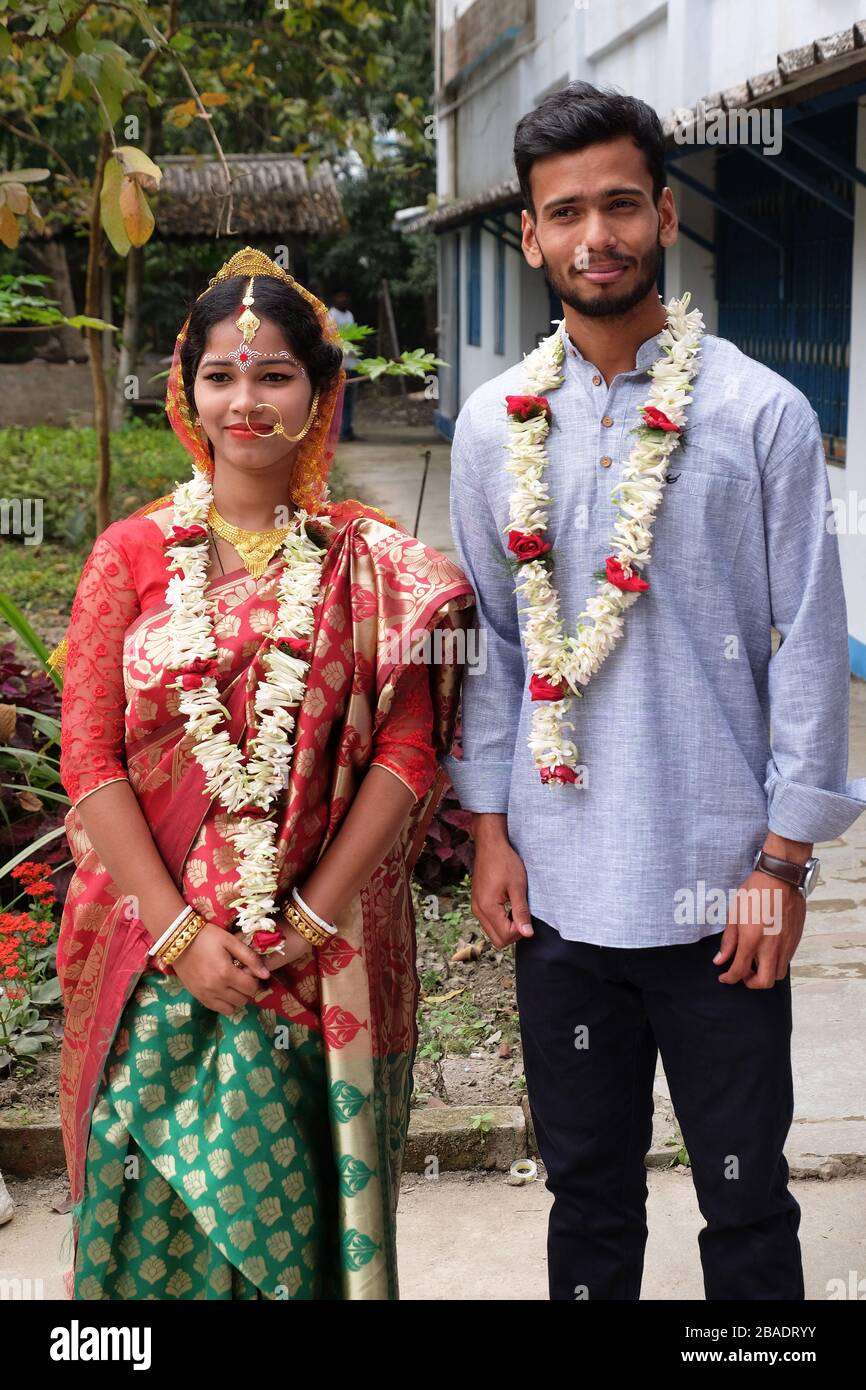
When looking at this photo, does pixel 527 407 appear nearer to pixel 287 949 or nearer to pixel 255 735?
pixel 255 735

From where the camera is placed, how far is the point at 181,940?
227 cm

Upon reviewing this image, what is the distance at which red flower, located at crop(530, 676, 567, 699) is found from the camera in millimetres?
2277

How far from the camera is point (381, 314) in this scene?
99.2 feet

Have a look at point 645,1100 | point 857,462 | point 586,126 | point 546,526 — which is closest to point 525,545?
point 546,526

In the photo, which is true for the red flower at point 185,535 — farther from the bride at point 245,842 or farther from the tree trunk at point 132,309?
the tree trunk at point 132,309

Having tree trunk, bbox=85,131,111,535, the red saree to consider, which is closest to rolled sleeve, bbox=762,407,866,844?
the red saree

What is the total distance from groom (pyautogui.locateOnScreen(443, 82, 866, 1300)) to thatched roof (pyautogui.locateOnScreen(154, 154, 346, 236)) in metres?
15.6

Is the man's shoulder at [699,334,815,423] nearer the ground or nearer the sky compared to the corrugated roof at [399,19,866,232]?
nearer the ground

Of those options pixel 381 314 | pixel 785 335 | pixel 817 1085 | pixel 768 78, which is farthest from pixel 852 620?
pixel 381 314

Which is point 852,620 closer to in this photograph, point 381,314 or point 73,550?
point 73,550

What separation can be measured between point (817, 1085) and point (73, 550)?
867 centimetres

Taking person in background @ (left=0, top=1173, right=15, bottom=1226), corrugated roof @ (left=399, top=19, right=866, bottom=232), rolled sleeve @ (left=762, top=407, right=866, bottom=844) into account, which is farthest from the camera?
corrugated roof @ (left=399, top=19, right=866, bottom=232)

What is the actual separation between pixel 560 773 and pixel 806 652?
40 cm

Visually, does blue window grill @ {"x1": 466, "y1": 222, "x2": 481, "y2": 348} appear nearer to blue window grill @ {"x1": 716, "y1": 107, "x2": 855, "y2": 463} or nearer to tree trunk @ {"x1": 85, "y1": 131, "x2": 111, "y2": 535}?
blue window grill @ {"x1": 716, "y1": 107, "x2": 855, "y2": 463}
